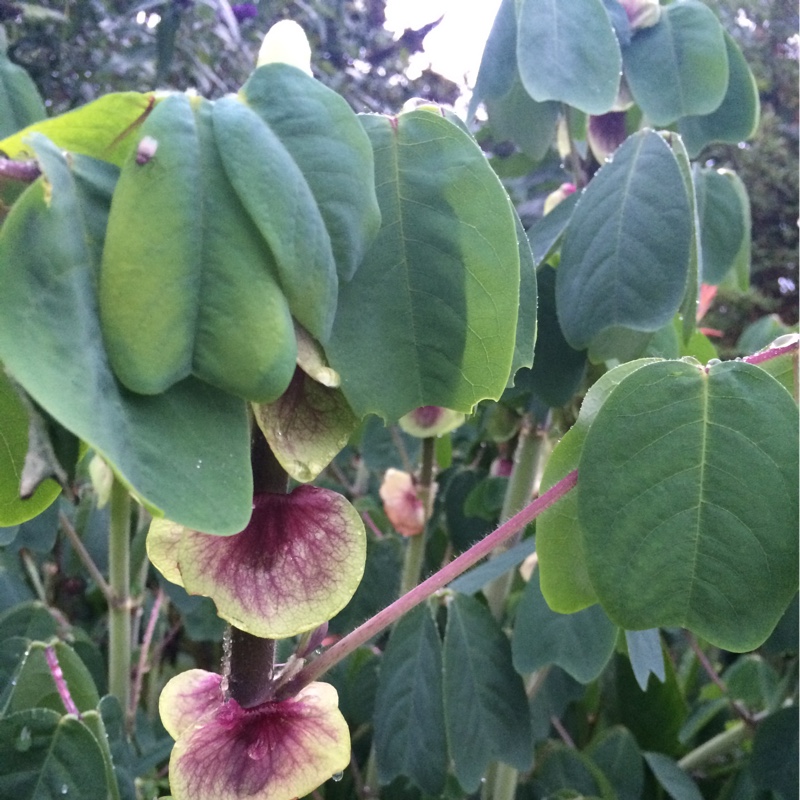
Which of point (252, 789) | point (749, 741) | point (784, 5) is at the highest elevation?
point (252, 789)

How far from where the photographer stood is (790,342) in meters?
0.36

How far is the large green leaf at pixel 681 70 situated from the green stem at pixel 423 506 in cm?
41

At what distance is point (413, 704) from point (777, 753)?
1.24ft

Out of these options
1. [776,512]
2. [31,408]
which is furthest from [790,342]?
[31,408]

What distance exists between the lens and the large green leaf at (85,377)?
211 millimetres

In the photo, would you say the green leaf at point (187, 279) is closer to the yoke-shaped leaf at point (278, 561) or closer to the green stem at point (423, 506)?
the yoke-shaped leaf at point (278, 561)

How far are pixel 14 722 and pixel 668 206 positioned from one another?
54 centimetres

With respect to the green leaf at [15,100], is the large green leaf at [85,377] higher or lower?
higher

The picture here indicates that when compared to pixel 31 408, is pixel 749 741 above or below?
below

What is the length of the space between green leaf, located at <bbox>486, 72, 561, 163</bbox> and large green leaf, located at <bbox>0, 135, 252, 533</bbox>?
0.58m

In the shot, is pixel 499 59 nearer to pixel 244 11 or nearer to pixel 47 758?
pixel 47 758

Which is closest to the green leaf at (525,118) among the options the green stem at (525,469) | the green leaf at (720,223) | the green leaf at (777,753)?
the green leaf at (720,223)

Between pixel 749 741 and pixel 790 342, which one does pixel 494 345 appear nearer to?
pixel 790 342

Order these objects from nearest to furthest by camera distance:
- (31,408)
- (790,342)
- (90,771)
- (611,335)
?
(31,408) → (790,342) → (90,771) → (611,335)
